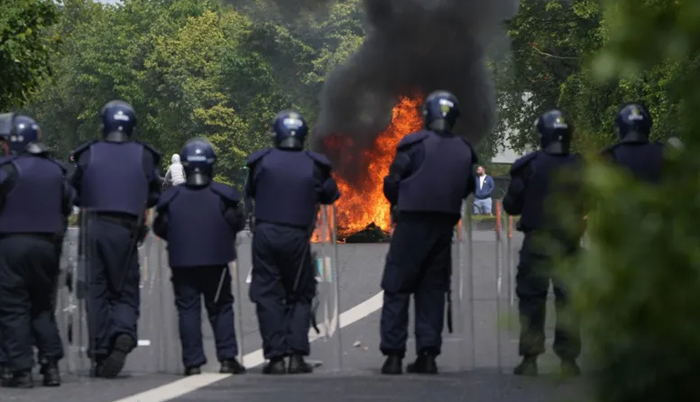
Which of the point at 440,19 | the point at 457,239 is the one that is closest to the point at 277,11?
the point at 440,19

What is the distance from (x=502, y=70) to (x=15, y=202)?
2938 centimetres

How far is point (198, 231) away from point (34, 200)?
3.67ft

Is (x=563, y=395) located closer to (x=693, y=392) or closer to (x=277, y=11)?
(x=693, y=392)

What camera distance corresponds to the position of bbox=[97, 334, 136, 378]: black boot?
9828 mm

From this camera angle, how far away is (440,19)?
33250mm

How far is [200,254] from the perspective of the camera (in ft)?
33.2

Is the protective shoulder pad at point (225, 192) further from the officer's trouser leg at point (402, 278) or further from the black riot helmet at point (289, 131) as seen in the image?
the officer's trouser leg at point (402, 278)

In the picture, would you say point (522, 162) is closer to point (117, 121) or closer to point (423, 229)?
point (423, 229)

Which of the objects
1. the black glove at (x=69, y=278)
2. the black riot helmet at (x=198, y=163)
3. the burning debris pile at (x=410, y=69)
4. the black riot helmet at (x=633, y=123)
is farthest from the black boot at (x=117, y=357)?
the burning debris pile at (x=410, y=69)

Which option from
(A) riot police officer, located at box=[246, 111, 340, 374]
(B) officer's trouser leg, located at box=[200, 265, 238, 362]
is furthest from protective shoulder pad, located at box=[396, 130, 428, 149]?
(B) officer's trouser leg, located at box=[200, 265, 238, 362]

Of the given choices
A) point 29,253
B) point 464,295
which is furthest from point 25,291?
point 464,295

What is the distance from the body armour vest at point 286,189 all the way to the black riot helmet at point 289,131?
5cm

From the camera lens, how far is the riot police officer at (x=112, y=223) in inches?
395

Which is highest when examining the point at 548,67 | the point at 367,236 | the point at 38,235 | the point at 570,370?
the point at 548,67
